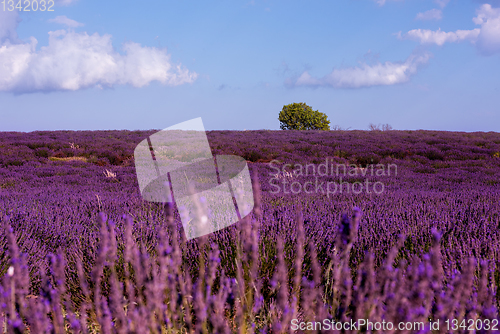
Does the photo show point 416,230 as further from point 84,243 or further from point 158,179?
point 158,179

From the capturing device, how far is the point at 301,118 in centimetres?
4078

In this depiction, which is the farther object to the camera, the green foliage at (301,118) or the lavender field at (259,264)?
the green foliage at (301,118)

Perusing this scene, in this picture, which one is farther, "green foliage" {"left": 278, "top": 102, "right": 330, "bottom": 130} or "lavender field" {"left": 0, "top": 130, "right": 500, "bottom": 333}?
"green foliage" {"left": 278, "top": 102, "right": 330, "bottom": 130}

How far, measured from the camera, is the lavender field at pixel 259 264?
1075 millimetres

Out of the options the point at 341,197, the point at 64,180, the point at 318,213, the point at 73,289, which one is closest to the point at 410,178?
the point at 341,197

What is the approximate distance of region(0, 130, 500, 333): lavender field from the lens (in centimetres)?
108

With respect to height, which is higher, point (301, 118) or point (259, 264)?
point (301, 118)

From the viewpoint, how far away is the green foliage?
40.6 meters

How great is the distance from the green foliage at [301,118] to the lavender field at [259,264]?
110 ft

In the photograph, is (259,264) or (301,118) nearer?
(259,264)

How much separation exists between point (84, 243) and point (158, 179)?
389cm

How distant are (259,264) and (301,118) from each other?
3982 cm

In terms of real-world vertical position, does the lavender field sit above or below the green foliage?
below

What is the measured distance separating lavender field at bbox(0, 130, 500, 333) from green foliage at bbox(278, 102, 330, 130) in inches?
1322
